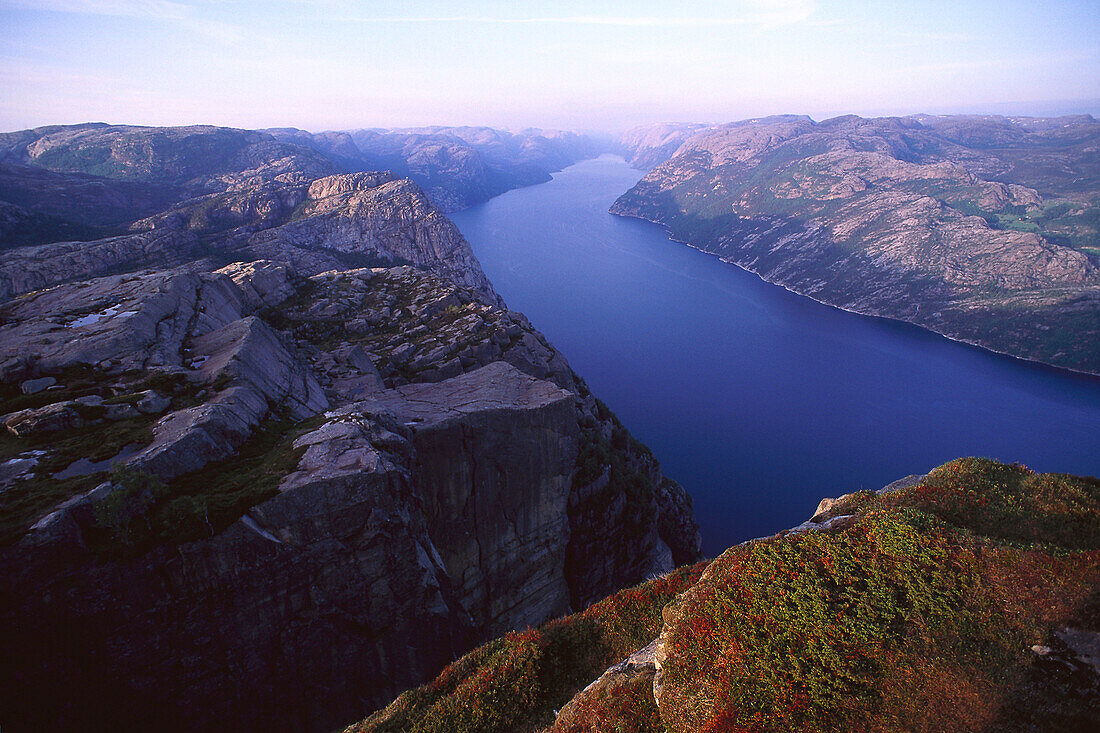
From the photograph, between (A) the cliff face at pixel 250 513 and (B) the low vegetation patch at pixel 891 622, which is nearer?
(B) the low vegetation patch at pixel 891 622

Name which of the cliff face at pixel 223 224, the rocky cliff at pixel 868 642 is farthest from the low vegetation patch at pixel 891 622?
the cliff face at pixel 223 224

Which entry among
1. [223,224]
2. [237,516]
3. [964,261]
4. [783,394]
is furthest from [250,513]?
[964,261]

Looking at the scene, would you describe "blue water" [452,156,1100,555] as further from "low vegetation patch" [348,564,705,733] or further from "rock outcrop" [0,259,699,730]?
"low vegetation patch" [348,564,705,733]

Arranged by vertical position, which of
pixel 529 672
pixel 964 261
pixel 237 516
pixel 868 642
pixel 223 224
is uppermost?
pixel 223 224

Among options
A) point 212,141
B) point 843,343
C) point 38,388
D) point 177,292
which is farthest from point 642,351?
point 212,141

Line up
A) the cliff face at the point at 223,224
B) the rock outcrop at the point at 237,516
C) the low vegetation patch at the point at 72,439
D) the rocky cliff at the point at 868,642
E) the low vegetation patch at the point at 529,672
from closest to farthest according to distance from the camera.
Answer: the rocky cliff at the point at 868,642
the low vegetation patch at the point at 529,672
the rock outcrop at the point at 237,516
the low vegetation patch at the point at 72,439
the cliff face at the point at 223,224

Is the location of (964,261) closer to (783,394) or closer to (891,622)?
(783,394)

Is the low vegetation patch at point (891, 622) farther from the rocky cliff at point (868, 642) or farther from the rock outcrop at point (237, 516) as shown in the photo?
the rock outcrop at point (237, 516)
